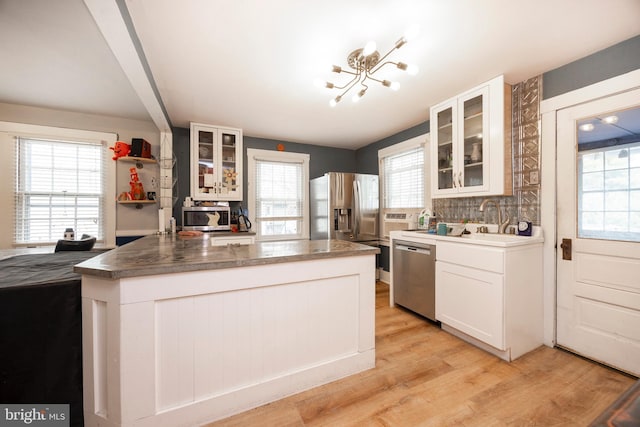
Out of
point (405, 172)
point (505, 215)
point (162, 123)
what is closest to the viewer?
point (505, 215)

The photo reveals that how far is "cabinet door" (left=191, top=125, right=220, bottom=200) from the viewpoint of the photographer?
3.40 m

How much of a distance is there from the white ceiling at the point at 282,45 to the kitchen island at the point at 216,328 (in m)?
1.49

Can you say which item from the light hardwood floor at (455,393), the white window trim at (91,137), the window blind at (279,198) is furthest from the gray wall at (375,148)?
the white window trim at (91,137)

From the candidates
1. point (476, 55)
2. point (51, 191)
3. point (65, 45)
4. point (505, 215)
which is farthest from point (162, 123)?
point (505, 215)

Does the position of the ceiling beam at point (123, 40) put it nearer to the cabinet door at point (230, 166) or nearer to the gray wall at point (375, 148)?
the cabinet door at point (230, 166)

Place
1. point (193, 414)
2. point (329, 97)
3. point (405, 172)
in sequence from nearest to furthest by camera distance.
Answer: point (193, 414), point (329, 97), point (405, 172)

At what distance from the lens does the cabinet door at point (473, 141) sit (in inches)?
94.0

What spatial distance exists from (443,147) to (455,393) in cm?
233

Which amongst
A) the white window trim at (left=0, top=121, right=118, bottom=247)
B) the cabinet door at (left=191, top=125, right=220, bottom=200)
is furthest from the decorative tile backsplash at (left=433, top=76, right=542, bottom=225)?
the white window trim at (left=0, top=121, right=118, bottom=247)

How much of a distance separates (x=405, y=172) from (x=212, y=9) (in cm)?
304

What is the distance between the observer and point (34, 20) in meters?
1.66

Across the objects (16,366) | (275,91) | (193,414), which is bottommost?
(193,414)

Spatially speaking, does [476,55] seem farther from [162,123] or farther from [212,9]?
[162,123]

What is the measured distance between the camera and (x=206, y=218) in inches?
130
